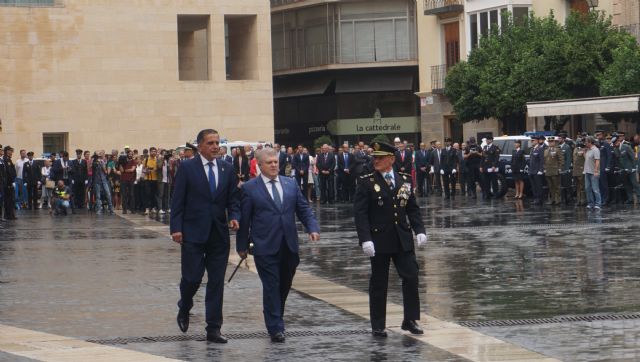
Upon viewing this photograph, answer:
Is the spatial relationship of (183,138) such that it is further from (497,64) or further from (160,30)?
(497,64)

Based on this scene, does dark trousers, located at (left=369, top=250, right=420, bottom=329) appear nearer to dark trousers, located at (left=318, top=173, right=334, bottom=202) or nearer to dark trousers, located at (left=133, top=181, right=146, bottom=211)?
dark trousers, located at (left=133, top=181, right=146, bottom=211)

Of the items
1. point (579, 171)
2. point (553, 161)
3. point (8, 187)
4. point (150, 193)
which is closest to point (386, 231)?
point (579, 171)

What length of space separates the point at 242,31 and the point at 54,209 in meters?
20.0

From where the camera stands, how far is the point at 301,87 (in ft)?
220

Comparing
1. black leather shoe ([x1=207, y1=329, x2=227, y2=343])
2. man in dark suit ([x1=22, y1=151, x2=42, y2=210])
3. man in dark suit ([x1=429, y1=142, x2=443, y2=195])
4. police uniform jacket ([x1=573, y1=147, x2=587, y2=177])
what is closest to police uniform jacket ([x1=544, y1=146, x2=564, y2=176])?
police uniform jacket ([x1=573, y1=147, x2=587, y2=177])

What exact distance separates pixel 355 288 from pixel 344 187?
26233 millimetres

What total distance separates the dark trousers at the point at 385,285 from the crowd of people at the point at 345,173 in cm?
1680

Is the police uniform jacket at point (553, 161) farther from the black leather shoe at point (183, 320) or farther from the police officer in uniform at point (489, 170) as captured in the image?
the black leather shoe at point (183, 320)

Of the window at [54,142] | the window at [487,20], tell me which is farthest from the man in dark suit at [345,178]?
the window at [54,142]

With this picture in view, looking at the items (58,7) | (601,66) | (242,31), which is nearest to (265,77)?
(242,31)

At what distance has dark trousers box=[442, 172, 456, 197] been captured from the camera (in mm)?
40375

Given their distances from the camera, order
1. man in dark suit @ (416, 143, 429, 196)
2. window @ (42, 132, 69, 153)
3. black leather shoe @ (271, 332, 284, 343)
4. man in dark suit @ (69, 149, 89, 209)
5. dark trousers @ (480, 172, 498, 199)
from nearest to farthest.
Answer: black leather shoe @ (271, 332, 284, 343), dark trousers @ (480, 172, 498, 199), man in dark suit @ (69, 149, 89, 209), man in dark suit @ (416, 143, 429, 196), window @ (42, 132, 69, 153)

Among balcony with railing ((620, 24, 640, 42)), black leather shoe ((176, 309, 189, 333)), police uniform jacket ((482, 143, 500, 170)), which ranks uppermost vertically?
balcony with railing ((620, 24, 640, 42))

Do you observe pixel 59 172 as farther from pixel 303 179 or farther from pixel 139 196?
pixel 303 179
